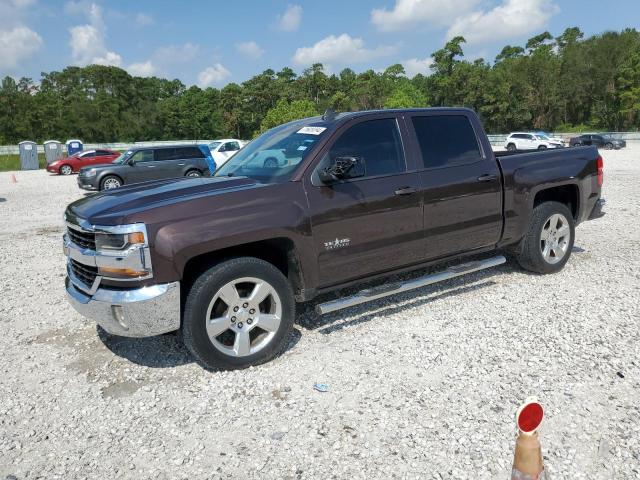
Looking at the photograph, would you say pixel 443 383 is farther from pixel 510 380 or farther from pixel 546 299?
pixel 546 299

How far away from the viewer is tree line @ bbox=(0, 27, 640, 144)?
6316 centimetres

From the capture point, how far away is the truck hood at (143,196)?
352cm

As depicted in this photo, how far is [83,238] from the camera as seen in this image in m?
3.68

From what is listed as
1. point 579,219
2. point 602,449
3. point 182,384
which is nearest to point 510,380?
point 602,449

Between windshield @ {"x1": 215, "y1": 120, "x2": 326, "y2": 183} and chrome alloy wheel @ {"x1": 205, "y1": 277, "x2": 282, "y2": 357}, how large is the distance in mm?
897

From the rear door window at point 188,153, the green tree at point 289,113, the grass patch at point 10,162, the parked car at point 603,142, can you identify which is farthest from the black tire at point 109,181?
the green tree at point 289,113

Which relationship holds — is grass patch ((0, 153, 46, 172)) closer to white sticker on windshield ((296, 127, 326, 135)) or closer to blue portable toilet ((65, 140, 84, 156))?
blue portable toilet ((65, 140, 84, 156))

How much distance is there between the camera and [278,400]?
3.44 m

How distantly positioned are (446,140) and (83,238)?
330cm

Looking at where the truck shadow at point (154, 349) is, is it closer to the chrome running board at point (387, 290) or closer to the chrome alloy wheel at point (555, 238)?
the chrome running board at point (387, 290)

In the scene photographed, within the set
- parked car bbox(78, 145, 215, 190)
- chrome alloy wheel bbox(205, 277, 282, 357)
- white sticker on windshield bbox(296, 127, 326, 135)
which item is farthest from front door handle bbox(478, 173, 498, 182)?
parked car bbox(78, 145, 215, 190)

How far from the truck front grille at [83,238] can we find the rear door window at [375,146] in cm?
192

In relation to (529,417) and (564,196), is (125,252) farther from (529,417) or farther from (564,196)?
(564,196)

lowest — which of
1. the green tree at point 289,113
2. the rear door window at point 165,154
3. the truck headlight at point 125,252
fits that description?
the truck headlight at point 125,252
